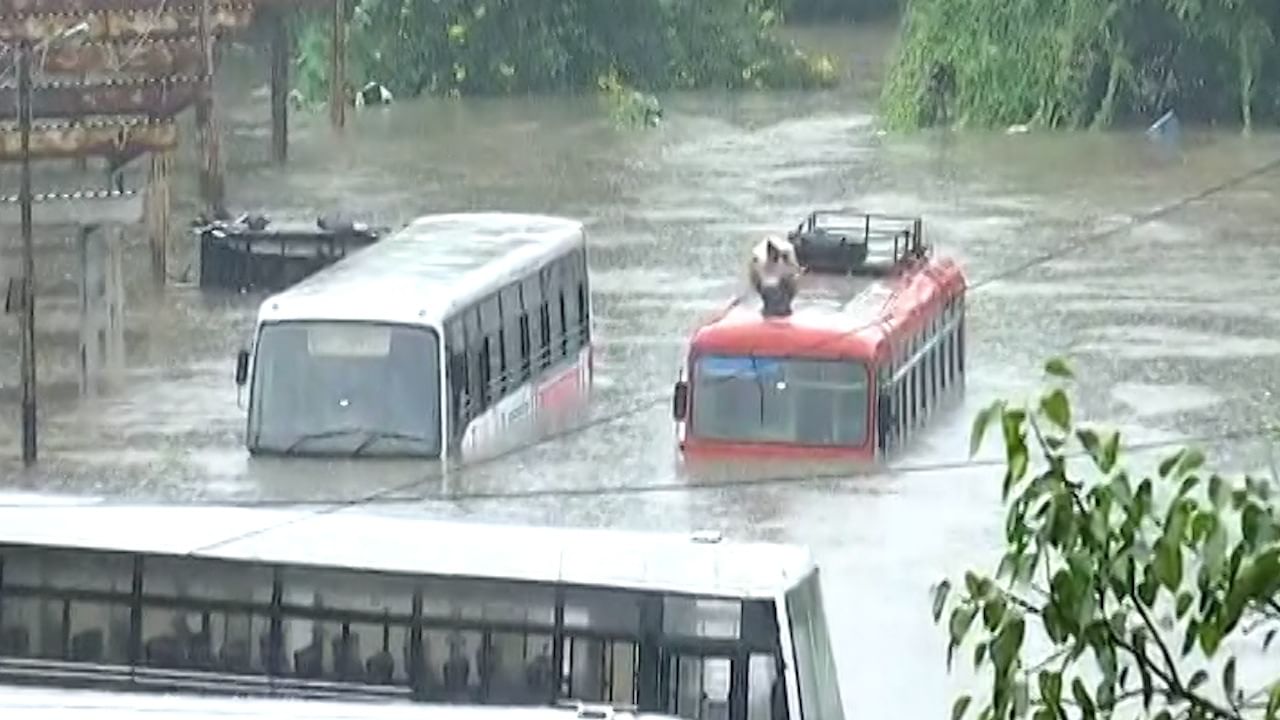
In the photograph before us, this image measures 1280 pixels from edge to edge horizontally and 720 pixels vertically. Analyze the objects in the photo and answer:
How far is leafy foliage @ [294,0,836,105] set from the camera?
47375 millimetres

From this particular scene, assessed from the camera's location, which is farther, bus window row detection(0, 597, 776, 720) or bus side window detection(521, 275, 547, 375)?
bus side window detection(521, 275, 547, 375)

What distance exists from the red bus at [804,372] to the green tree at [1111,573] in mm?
15491

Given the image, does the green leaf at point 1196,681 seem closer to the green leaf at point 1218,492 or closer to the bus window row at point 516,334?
the green leaf at point 1218,492

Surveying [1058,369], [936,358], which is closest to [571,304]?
[936,358]

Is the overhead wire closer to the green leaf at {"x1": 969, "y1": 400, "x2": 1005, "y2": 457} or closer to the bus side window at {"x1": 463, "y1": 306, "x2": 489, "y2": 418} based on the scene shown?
the bus side window at {"x1": 463, "y1": 306, "x2": 489, "y2": 418}

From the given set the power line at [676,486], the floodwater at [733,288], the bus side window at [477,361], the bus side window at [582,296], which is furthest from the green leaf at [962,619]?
the bus side window at [582,296]

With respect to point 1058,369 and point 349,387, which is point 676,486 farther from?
point 1058,369

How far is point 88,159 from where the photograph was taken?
28.5 m

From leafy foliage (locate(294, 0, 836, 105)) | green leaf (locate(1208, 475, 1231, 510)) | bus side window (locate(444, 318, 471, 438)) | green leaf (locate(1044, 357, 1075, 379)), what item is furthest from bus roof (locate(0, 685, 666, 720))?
leafy foliage (locate(294, 0, 836, 105))

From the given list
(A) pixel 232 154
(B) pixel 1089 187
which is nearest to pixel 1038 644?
(B) pixel 1089 187

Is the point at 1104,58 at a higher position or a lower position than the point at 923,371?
higher

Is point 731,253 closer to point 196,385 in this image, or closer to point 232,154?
point 196,385

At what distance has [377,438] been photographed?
19.2 meters

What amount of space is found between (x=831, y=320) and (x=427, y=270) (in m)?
2.60
